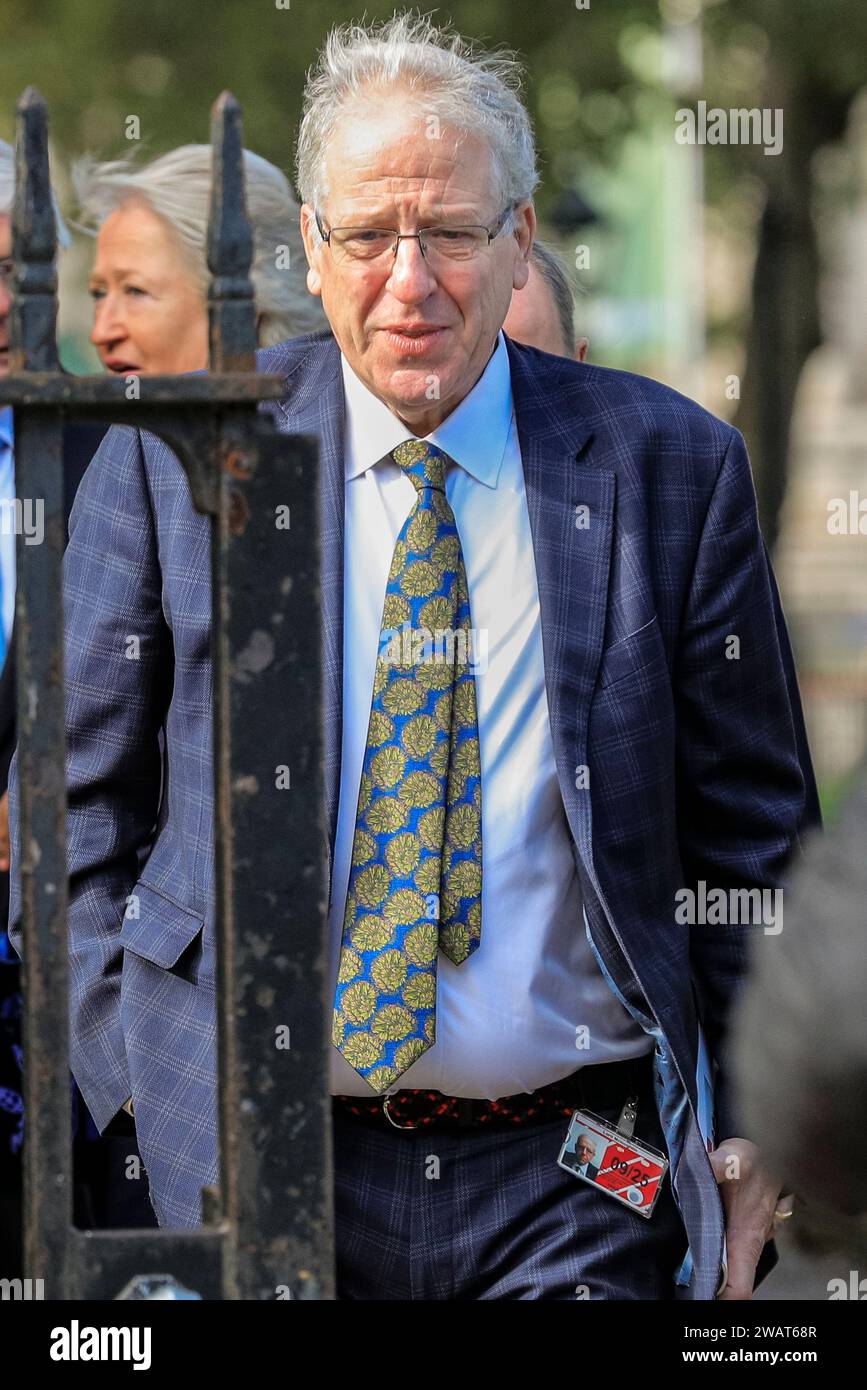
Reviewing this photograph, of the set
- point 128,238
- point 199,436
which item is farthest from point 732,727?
point 128,238

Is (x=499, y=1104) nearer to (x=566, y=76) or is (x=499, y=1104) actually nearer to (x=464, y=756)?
(x=464, y=756)

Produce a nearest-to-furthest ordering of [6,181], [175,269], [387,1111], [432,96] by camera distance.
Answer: [387,1111]
[432,96]
[6,181]
[175,269]

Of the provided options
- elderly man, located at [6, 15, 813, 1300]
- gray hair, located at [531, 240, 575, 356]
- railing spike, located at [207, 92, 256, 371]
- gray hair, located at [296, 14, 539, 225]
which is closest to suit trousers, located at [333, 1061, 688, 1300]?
elderly man, located at [6, 15, 813, 1300]

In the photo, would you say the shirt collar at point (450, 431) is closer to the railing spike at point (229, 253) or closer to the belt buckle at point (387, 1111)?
the belt buckle at point (387, 1111)

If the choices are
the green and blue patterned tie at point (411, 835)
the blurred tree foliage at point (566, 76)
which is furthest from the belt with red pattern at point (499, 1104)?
the blurred tree foliage at point (566, 76)

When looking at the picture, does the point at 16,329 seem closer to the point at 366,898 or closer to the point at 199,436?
the point at 199,436

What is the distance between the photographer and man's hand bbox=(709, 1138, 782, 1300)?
2994 mm

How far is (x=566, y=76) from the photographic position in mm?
14406

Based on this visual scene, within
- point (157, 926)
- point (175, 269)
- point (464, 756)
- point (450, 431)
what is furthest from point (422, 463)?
point (175, 269)

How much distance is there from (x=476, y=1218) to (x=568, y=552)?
35.8 inches

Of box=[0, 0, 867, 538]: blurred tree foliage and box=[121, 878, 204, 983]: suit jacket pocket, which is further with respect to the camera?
box=[0, 0, 867, 538]: blurred tree foliage

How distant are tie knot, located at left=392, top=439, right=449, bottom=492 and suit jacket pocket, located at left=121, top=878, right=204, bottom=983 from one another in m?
0.66

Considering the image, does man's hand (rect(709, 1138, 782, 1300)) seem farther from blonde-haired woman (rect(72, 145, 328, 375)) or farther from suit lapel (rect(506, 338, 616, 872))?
blonde-haired woman (rect(72, 145, 328, 375))

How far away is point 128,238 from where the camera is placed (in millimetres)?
4840
